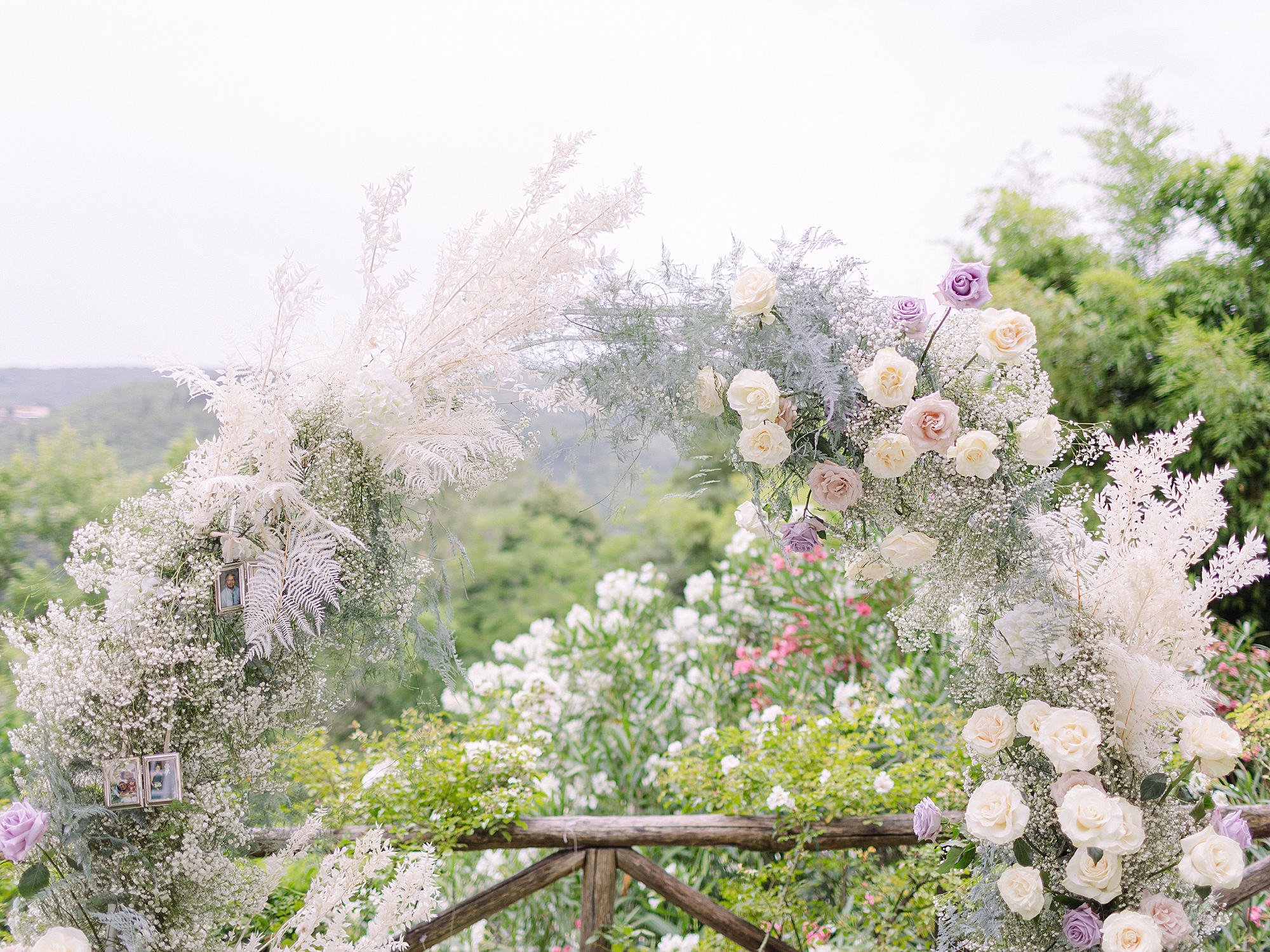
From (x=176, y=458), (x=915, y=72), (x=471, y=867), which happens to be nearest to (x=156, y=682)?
(x=471, y=867)

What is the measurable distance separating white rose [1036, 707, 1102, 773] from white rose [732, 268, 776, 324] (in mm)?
864

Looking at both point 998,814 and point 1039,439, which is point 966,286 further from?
point 998,814

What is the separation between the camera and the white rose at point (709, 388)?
1354mm

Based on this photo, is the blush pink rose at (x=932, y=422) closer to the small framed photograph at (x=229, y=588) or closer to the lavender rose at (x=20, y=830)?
the small framed photograph at (x=229, y=588)

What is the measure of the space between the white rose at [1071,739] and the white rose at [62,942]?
1579mm

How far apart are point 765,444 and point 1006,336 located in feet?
1.46

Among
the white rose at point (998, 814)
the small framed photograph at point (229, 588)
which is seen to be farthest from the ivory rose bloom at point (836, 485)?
the small framed photograph at point (229, 588)

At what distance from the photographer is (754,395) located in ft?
4.06

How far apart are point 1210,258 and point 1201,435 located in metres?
0.86

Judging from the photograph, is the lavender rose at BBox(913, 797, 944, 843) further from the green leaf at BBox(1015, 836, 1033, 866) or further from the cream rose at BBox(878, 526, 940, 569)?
the cream rose at BBox(878, 526, 940, 569)

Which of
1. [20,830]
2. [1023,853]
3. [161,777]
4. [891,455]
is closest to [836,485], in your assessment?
[891,455]

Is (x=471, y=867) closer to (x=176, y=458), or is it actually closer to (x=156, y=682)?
(x=156, y=682)

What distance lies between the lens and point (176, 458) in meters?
3.64

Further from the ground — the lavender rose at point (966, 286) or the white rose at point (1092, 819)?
the lavender rose at point (966, 286)
